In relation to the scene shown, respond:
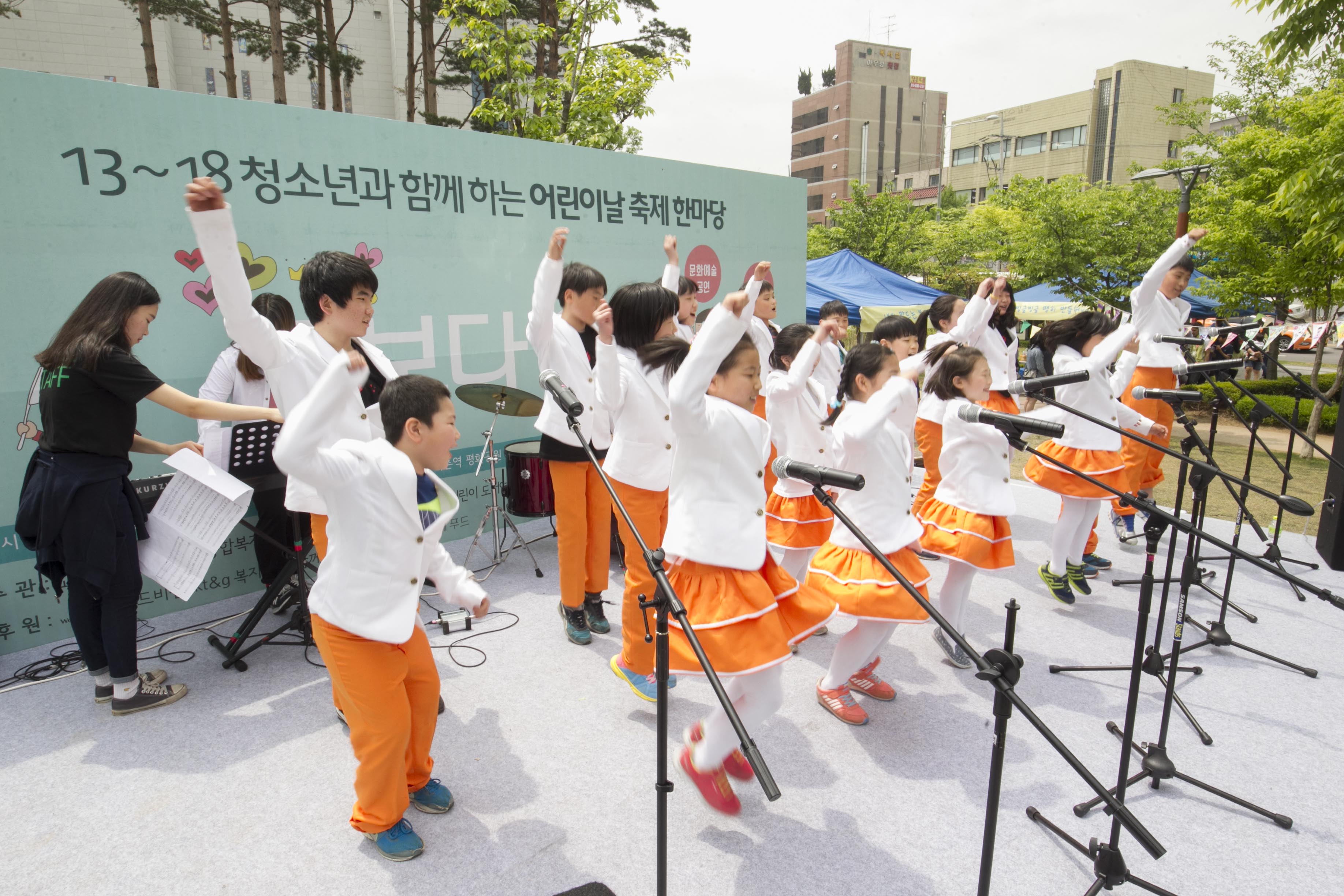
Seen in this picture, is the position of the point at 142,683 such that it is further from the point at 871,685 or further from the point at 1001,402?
the point at 1001,402

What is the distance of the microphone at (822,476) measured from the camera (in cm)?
178

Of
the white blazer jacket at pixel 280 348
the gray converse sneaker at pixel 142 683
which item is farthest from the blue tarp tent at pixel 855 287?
the gray converse sneaker at pixel 142 683

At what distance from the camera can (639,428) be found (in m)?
3.30

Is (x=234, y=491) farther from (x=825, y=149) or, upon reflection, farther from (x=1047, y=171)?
(x=825, y=149)

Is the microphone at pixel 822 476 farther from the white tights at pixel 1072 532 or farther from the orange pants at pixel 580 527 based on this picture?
the white tights at pixel 1072 532

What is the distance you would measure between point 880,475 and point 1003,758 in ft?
4.45

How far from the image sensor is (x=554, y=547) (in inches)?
212

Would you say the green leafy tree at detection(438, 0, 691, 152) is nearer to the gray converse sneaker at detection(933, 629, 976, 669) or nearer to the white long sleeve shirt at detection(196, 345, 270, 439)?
the white long sleeve shirt at detection(196, 345, 270, 439)

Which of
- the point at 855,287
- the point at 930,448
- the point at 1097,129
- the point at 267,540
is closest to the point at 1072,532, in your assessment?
the point at 930,448

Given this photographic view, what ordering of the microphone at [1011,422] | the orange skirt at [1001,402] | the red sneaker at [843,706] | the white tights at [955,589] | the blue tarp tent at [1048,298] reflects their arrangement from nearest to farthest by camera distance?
the microphone at [1011,422], the red sneaker at [843,706], the white tights at [955,589], the orange skirt at [1001,402], the blue tarp tent at [1048,298]

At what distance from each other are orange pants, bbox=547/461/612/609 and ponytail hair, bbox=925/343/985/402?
5.57ft

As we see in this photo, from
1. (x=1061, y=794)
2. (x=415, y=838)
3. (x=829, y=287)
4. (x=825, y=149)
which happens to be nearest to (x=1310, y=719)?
(x=1061, y=794)

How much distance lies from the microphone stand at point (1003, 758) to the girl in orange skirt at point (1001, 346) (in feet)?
8.90

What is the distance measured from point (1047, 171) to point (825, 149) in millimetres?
23149
